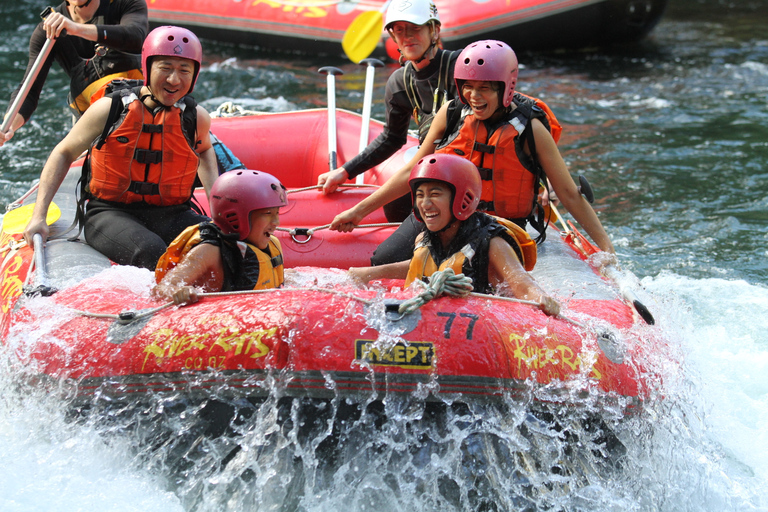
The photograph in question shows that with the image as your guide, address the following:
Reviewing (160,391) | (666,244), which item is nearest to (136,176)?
(160,391)

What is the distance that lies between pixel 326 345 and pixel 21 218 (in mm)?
2170

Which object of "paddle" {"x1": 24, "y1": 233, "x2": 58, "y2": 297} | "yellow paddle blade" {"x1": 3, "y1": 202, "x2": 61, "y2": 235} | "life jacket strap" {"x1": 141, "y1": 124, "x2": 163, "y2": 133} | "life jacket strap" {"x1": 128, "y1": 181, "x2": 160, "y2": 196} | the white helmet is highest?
the white helmet

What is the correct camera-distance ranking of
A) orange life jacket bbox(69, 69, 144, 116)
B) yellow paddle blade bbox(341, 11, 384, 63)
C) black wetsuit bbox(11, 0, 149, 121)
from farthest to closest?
yellow paddle blade bbox(341, 11, 384, 63), orange life jacket bbox(69, 69, 144, 116), black wetsuit bbox(11, 0, 149, 121)

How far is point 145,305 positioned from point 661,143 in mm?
6199

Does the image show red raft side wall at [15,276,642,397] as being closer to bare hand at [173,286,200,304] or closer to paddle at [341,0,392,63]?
bare hand at [173,286,200,304]

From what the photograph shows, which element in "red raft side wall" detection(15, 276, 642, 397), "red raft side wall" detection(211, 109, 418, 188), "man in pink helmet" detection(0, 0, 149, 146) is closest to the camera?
"red raft side wall" detection(15, 276, 642, 397)

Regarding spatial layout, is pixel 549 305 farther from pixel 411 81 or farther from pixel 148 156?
pixel 148 156

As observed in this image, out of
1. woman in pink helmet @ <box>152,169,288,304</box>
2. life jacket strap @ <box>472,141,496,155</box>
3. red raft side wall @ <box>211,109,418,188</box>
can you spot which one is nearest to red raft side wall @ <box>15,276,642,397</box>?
woman in pink helmet @ <box>152,169,288,304</box>

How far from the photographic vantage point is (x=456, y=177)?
2936 mm

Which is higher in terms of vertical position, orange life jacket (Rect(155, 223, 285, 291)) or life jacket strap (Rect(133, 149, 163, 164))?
life jacket strap (Rect(133, 149, 163, 164))

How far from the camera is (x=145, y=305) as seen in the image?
9.65 feet

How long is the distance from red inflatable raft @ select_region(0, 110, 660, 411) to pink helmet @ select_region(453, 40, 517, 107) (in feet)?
3.26

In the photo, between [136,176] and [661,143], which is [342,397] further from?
[661,143]

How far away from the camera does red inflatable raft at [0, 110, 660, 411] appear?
103 inches
